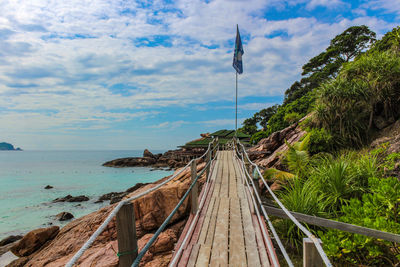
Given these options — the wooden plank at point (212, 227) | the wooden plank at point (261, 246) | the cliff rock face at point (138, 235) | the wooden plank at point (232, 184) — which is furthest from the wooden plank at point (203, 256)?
the wooden plank at point (232, 184)

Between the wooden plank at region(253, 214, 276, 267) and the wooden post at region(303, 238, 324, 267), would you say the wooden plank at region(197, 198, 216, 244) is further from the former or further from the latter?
the wooden post at region(303, 238, 324, 267)

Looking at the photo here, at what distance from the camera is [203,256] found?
313 cm

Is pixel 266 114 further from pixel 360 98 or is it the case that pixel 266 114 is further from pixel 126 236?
pixel 126 236

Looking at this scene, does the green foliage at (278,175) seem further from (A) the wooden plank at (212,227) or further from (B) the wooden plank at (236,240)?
(A) the wooden plank at (212,227)

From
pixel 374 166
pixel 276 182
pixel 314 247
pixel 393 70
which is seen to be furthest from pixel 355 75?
pixel 314 247

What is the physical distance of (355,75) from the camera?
9172 millimetres

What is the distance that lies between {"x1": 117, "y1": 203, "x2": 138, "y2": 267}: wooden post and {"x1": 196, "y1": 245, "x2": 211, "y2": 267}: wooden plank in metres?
1.58

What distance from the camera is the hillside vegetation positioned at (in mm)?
4032

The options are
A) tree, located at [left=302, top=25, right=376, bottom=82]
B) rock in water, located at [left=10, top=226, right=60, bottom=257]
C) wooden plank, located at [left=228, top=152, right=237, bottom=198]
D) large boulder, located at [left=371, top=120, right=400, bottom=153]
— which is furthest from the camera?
tree, located at [left=302, top=25, right=376, bottom=82]

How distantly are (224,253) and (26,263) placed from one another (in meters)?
8.65

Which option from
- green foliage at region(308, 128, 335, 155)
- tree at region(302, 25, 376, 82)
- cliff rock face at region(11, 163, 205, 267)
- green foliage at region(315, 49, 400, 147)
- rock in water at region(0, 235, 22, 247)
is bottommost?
rock in water at region(0, 235, 22, 247)

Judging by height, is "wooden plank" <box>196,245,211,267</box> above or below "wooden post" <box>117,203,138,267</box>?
below

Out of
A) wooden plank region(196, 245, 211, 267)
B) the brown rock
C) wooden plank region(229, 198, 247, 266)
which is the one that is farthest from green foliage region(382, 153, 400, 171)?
the brown rock

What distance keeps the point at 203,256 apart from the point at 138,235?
4.18m
